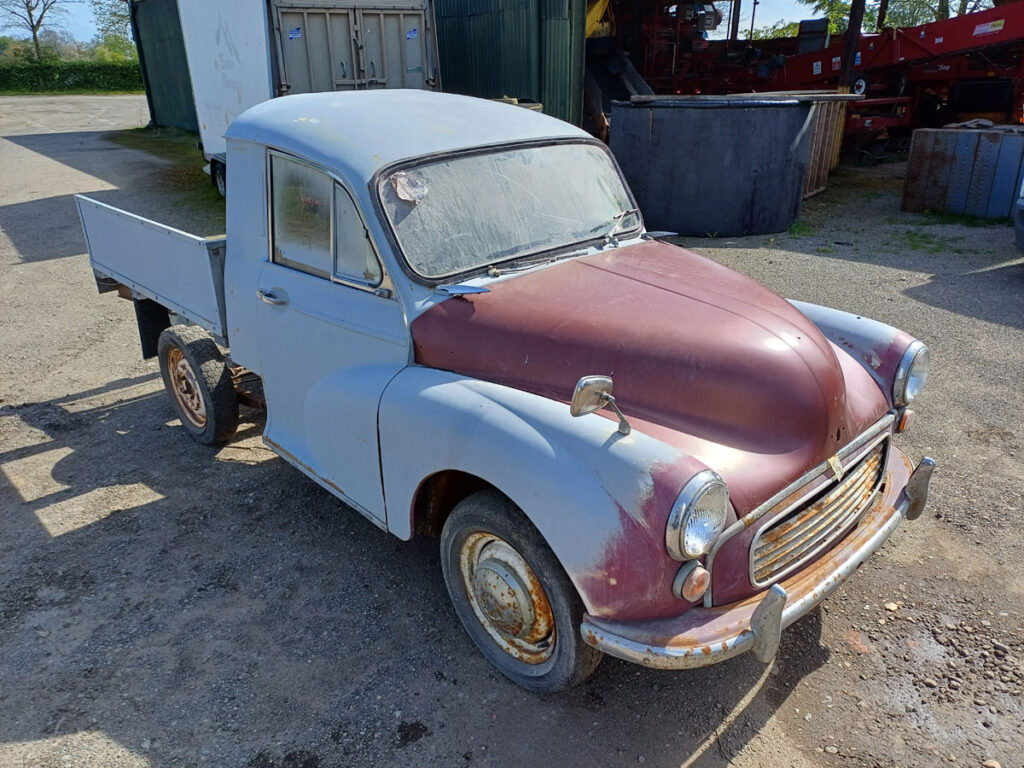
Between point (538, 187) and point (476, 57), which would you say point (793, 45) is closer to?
point (476, 57)

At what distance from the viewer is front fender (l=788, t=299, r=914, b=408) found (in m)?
3.38

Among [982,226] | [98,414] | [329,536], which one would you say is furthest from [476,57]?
[329,536]

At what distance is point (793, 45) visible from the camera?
16.8 meters

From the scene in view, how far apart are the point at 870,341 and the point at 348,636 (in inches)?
Answer: 108

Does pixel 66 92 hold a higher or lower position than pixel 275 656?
higher

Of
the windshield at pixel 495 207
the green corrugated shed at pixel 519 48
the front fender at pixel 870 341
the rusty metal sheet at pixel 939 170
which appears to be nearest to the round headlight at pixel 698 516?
the front fender at pixel 870 341

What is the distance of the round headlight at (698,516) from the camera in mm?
2326

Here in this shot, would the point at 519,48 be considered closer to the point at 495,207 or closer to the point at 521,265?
the point at 495,207

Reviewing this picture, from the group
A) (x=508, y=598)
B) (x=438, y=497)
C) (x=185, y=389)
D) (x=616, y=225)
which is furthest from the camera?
(x=185, y=389)

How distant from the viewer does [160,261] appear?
4.89 metres

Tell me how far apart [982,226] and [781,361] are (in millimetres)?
9255

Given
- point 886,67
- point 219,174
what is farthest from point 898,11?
point 219,174

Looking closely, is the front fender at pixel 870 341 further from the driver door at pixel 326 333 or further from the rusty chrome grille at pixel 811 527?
the driver door at pixel 326 333

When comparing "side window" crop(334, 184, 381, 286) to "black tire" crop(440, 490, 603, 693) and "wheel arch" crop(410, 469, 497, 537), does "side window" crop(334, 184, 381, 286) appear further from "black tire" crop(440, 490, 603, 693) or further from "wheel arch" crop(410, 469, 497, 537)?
"black tire" crop(440, 490, 603, 693)
